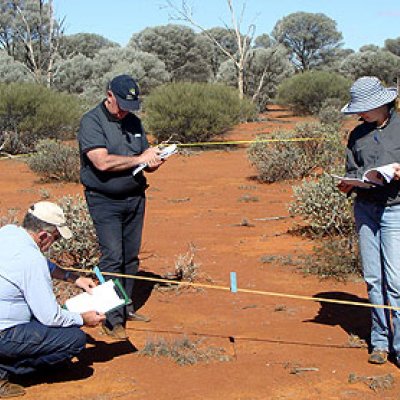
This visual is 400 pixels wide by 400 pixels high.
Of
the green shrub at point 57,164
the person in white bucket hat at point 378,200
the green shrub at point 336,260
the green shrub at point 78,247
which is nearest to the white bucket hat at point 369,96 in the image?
the person in white bucket hat at point 378,200

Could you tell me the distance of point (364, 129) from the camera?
472cm

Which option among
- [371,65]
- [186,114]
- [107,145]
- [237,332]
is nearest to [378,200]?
[237,332]

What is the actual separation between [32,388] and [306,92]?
27.2 metres

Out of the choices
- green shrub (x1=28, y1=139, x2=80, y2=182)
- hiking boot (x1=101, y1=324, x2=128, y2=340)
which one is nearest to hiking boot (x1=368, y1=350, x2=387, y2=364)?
hiking boot (x1=101, y1=324, x2=128, y2=340)

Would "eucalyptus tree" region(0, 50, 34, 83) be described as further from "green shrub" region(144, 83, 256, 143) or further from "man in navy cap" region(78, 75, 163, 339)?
"man in navy cap" region(78, 75, 163, 339)

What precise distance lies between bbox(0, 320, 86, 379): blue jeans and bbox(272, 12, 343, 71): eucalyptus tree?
52.0 meters

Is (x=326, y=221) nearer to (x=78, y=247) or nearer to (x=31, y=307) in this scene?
(x=78, y=247)

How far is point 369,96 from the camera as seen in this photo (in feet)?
15.0

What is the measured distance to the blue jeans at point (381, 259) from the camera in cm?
461

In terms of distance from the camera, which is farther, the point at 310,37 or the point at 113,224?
the point at 310,37

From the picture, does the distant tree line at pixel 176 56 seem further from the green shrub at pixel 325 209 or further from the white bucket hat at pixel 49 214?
the white bucket hat at pixel 49 214

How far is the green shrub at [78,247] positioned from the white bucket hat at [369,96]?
325 centimetres

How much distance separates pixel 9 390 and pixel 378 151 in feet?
9.05

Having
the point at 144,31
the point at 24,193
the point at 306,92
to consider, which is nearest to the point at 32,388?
the point at 24,193
